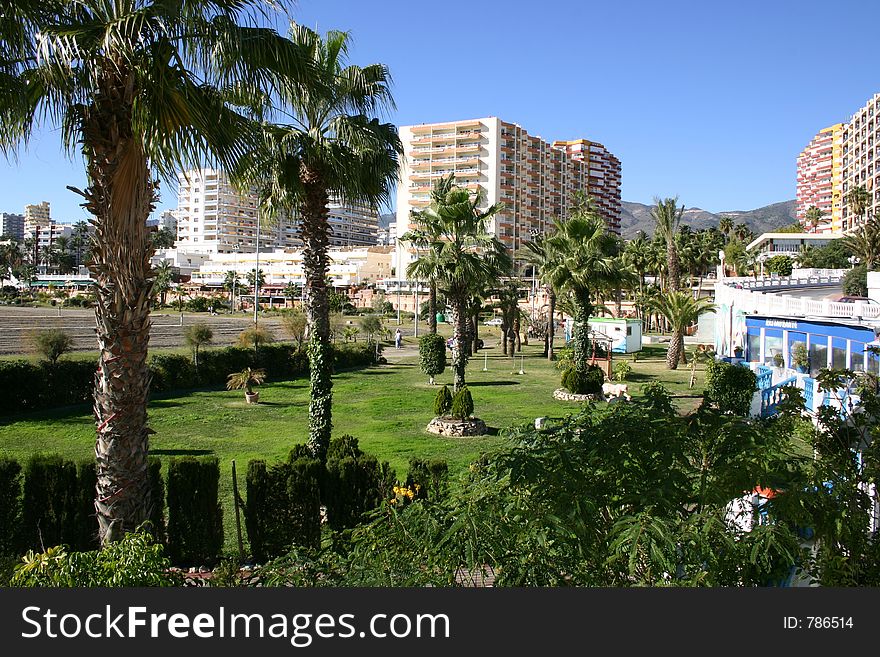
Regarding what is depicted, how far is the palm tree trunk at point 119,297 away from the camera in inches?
231

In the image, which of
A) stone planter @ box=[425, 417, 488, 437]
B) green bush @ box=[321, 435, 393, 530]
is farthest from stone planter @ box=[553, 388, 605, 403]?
green bush @ box=[321, 435, 393, 530]

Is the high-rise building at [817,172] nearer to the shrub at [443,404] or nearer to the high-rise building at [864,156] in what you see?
the high-rise building at [864,156]

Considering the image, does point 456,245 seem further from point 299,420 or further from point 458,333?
point 299,420

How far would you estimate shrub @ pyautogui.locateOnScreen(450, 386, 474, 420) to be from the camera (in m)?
18.4

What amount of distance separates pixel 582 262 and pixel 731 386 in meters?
7.56

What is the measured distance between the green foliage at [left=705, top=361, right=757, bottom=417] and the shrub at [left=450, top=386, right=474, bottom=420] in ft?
23.1

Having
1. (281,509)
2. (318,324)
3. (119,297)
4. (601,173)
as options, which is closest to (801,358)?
(318,324)

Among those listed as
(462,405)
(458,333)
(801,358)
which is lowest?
(462,405)

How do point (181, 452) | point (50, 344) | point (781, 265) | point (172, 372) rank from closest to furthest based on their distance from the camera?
point (181, 452) < point (50, 344) < point (172, 372) < point (781, 265)

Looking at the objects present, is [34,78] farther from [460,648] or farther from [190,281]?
[190,281]

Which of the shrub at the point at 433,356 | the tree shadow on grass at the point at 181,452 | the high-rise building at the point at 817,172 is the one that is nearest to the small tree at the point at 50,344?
the tree shadow on grass at the point at 181,452

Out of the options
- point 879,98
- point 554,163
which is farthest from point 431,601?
point 554,163

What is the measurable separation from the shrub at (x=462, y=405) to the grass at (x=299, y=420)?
0.85 meters

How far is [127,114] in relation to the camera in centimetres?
580
